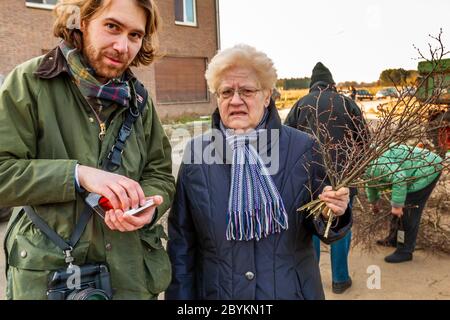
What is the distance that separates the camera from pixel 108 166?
1573 millimetres

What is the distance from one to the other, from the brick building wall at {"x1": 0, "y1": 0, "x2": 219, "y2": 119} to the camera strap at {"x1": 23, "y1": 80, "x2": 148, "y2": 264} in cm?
1179

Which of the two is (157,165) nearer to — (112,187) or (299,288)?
(112,187)

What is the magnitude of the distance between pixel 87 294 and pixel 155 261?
0.32m

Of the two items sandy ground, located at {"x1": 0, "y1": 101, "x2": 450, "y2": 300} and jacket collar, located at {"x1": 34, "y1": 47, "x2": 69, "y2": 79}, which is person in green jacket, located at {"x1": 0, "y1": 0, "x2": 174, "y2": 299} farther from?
sandy ground, located at {"x1": 0, "y1": 101, "x2": 450, "y2": 300}

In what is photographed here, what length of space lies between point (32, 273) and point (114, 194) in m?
0.41

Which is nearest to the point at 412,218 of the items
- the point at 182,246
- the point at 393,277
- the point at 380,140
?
the point at 393,277

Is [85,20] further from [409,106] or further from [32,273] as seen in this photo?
[409,106]

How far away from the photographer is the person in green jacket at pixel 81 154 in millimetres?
1434

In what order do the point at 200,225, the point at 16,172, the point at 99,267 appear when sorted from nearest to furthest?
the point at 16,172 < the point at 99,267 < the point at 200,225

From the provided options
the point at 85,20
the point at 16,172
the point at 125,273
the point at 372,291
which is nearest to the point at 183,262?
the point at 125,273

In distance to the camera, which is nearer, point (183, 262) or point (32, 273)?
point (32, 273)

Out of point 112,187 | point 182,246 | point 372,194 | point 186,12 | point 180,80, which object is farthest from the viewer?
point 180,80

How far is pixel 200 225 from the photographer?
1.94 metres

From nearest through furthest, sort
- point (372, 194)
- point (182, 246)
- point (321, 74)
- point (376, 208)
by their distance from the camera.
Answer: point (182, 246) < point (321, 74) < point (372, 194) < point (376, 208)
